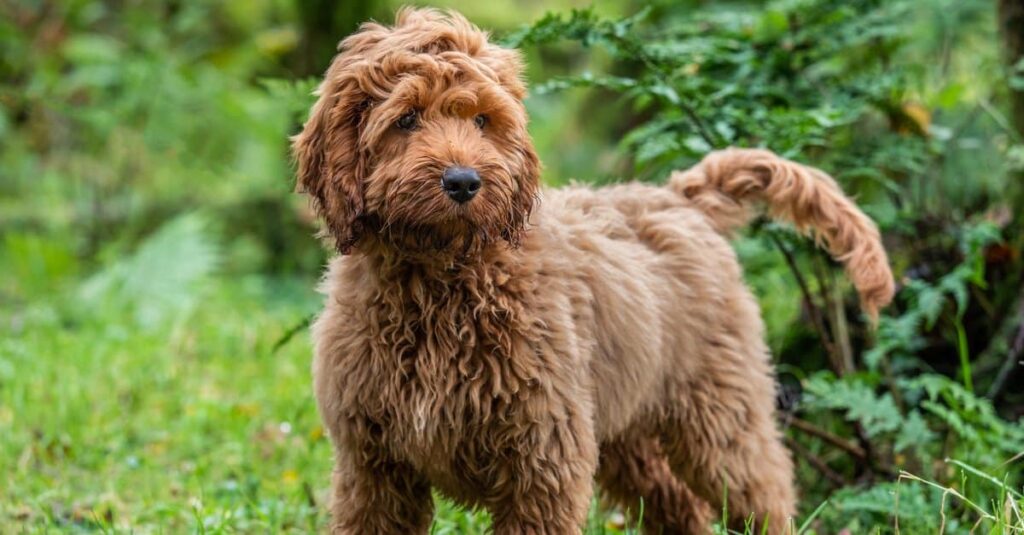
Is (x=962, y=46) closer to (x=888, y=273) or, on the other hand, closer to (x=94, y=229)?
(x=888, y=273)

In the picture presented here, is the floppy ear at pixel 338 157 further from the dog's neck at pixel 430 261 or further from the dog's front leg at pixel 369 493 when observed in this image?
the dog's front leg at pixel 369 493

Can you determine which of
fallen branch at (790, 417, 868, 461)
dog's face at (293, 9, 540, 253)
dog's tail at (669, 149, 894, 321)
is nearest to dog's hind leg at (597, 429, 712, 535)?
fallen branch at (790, 417, 868, 461)

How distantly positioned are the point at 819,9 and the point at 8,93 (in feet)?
12.5

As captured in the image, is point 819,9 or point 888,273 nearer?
point 888,273

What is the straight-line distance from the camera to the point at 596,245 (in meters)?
3.87

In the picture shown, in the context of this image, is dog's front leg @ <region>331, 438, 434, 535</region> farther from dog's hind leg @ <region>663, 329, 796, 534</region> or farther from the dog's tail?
the dog's tail

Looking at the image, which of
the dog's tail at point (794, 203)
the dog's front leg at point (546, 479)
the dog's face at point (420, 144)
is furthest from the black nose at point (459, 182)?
the dog's tail at point (794, 203)

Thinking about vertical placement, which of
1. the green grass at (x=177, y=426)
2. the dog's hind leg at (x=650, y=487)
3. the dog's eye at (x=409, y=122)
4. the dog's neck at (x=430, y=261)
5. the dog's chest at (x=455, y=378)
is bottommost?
the green grass at (x=177, y=426)

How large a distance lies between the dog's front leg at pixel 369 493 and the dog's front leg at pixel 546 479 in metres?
0.34

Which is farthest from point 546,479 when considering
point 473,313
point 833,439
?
point 833,439

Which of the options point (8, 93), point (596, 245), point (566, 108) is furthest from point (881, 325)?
point (566, 108)

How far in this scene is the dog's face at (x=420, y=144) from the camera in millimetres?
3104

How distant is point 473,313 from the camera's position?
3416mm

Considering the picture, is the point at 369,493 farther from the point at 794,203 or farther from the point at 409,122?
the point at 794,203
